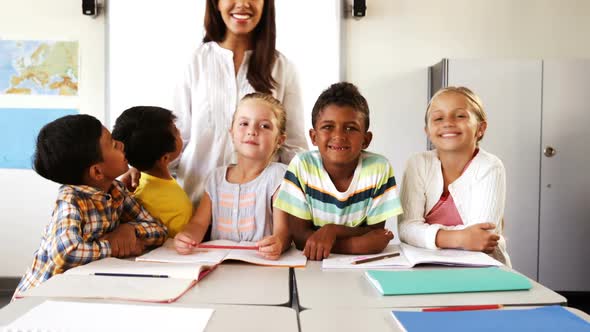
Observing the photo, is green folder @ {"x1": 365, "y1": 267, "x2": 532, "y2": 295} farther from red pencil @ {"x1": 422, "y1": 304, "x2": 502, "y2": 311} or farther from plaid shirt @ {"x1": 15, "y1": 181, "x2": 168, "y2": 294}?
plaid shirt @ {"x1": 15, "y1": 181, "x2": 168, "y2": 294}

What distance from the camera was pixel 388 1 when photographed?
338cm

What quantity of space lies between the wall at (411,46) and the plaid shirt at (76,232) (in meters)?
2.29

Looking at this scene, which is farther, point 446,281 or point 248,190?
point 248,190

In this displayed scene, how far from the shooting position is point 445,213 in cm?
150

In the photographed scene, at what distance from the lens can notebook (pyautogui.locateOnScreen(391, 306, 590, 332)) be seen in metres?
0.72

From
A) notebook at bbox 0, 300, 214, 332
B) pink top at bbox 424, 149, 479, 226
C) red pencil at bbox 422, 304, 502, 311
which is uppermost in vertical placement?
pink top at bbox 424, 149, 479, 226

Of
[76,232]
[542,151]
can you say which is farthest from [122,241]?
[542,151]

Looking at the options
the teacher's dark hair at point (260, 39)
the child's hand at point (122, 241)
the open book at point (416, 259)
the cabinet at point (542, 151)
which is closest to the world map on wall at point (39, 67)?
the teacher's dark hair at point (260, 39)

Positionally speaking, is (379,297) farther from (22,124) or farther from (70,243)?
(22,124)

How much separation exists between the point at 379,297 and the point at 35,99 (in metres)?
3.24

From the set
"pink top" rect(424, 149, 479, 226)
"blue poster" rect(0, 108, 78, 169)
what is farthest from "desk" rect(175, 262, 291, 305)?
"blue poster" rect(0, 108, 78, 169)

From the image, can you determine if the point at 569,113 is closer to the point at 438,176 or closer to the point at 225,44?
the point at 438,176

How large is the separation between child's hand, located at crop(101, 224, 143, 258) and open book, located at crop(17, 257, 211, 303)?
0.10 meters

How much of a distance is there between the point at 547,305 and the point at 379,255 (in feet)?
1.50
